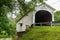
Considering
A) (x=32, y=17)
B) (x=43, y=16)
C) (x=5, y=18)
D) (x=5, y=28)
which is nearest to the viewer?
(x=5, y=28)

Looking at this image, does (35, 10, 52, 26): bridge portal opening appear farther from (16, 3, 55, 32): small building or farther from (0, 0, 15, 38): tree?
(0, 0, 15, 38): tree

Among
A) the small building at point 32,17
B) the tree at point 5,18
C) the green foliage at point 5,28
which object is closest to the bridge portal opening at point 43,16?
the small building at point 32,17

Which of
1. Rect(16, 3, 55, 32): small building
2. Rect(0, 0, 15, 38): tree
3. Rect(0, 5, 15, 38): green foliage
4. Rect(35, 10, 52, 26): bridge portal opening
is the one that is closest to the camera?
Rect(0, 5, 15, 38): green foliage

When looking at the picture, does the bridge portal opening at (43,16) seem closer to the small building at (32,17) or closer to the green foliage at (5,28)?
the small building at (32,17)

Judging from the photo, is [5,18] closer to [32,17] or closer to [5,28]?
[5,28]

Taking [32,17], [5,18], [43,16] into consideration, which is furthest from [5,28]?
[43,16]

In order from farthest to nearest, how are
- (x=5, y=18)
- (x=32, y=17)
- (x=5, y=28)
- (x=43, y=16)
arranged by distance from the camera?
(x=43, y=16)
(x=32, y=17)
(x=5, y=18)
(x=5, y=28)

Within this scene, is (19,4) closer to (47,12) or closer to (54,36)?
(54,36)

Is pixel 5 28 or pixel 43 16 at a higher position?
pixel 43 16

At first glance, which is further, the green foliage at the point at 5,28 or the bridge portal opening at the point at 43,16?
the bridge portal opening at the point at 43,16

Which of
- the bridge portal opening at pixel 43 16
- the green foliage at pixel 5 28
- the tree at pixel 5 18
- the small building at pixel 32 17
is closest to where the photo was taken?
the green foliage at pixel 5 28

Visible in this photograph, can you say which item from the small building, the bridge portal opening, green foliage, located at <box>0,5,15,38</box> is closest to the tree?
green foliage, located at <box>0,5,15,38</box>

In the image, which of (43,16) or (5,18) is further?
(43,16)

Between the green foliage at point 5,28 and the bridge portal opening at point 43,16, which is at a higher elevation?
the bridge portal opening at point 43,16
